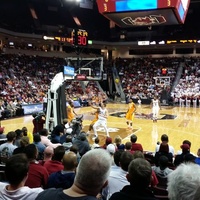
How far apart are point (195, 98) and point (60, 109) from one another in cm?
2105

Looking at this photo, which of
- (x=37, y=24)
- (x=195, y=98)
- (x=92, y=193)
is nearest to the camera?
(x=92, y=193)

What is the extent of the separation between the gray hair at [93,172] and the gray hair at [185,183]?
1.56 ft

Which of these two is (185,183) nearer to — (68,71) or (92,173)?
(92,173)

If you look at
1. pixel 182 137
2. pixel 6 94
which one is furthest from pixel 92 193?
pixel 6 94

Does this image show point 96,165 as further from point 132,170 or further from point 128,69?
point 128,69

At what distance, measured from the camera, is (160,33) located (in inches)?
1483

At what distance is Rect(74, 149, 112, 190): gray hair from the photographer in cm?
193

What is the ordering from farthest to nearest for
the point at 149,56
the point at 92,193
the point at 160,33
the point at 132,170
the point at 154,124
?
the point at 149,56 → the point at 160,33 → the point at 154,124 → the point at 132,170 → the point at 92,193

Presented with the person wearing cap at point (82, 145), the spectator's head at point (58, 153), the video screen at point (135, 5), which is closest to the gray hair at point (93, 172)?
the spectator's head at point (58, 153)

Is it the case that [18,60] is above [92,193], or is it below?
above

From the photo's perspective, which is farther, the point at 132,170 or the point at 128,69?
the point at 128,69

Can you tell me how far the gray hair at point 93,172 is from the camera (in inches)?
76.0

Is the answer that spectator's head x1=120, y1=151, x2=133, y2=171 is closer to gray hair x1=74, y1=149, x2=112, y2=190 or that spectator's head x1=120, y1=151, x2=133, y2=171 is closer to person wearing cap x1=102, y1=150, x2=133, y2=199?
person wearing cap x1=102, y1=150, x2=133, y2=199

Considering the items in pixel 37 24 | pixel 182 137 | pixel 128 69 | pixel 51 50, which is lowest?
pixel 182 137
